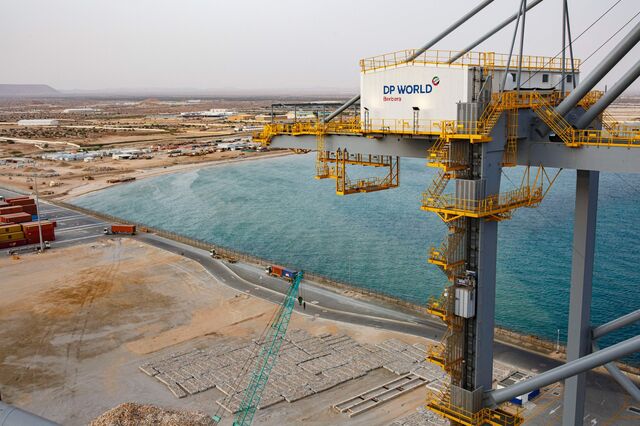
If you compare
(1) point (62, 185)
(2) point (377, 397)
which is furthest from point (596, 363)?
(1) point (62, 185)

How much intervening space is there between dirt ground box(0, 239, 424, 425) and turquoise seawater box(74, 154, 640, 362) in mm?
15211

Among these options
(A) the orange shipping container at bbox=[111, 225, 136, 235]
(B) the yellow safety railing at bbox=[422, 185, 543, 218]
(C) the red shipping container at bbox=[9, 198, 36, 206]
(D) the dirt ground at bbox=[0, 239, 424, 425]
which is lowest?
(D) the dirt ground at bbox=[0, 239, 424, 425]

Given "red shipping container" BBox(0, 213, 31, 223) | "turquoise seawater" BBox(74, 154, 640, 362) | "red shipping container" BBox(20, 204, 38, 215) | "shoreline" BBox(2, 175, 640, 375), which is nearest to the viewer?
"shoreline" BBox(2, 175, 640, 375)

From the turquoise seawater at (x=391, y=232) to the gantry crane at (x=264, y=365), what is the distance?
627 inches

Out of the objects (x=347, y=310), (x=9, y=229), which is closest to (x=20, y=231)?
(x=9, y=229)

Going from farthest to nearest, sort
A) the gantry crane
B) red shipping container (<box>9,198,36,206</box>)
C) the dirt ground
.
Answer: red shipping container (<box>9,198,36,206</box>) → the dirt ground → the gantry crane

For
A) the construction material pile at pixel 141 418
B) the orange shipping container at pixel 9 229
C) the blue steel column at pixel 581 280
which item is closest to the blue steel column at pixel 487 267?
the blue steel column at pixel 581 280

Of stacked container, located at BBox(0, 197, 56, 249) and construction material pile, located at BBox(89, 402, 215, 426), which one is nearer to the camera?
construction material pile, located at BBox(89, 402, 215, 426)

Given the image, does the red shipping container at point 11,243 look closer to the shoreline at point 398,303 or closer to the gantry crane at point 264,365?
the shoreline at point 398,303

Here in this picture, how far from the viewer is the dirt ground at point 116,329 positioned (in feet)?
109

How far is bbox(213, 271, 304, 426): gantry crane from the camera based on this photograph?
31.8 meters

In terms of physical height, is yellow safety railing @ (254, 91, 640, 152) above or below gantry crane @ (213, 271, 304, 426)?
above

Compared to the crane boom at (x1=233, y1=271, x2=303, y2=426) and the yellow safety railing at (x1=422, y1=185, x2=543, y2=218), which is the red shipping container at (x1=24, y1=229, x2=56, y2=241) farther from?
the yellow safety railing at (x1=422, y1=185, x2=543, y2=218)

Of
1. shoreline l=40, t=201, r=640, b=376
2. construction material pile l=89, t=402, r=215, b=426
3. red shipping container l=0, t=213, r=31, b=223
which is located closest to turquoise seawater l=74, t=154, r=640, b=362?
shoreline l=40, t=201, r=640, b=376
